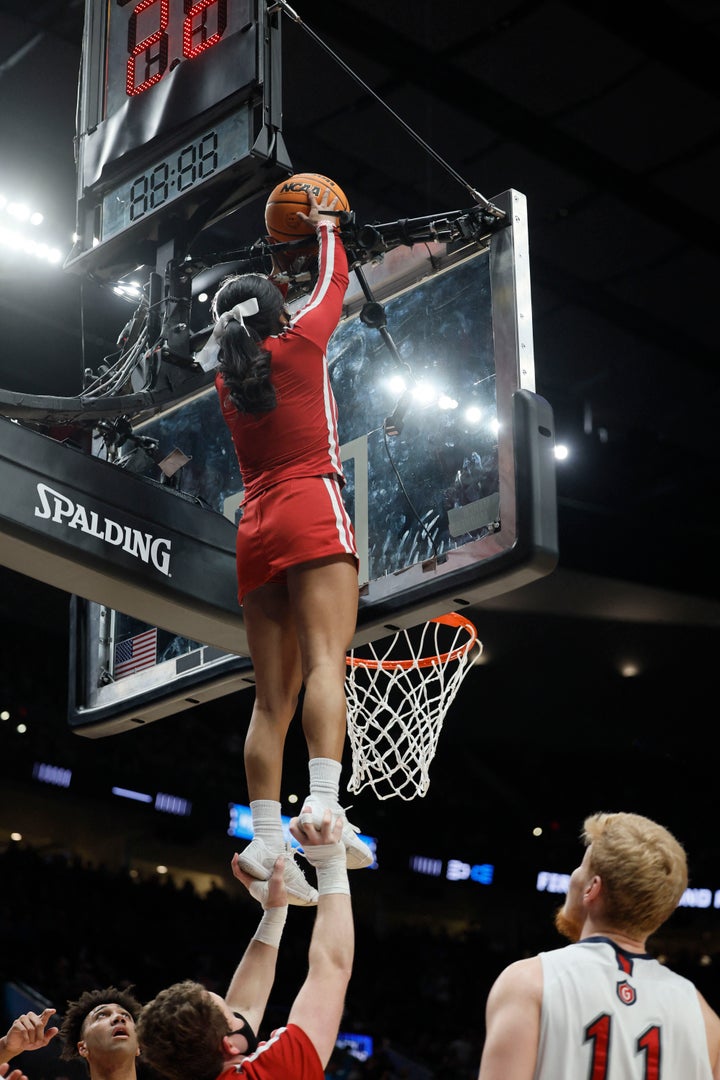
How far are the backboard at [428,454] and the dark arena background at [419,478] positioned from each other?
0.02 meters

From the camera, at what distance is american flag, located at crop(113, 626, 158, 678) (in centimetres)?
599

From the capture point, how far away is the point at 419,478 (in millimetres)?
5176

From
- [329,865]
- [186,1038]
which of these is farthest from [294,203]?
[186,1038]

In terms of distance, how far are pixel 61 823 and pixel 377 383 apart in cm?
1429

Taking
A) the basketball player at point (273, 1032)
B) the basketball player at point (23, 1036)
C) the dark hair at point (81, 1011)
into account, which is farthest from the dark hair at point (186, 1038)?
the dark hair at point (81, 1011)

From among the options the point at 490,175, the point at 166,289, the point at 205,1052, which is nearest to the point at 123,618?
the point at 166,289

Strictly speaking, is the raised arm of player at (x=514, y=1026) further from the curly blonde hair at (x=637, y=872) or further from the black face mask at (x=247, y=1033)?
the black face mask at (x=247, y=1033)

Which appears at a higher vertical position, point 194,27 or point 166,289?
point 194,27

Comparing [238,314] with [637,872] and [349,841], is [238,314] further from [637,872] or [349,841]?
[637,872]

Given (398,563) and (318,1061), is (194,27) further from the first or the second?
(318,1061)

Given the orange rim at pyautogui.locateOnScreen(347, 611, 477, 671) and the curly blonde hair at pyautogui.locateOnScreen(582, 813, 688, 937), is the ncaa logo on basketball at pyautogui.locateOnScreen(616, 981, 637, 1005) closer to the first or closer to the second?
the curly blonde hair at pyautogui.locateOnScreen(582, 813, 688, 937)

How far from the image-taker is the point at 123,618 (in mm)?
6168

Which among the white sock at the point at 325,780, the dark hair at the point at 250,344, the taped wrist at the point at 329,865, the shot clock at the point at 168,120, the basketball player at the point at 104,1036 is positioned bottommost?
the basketball player at the point at 104,1036

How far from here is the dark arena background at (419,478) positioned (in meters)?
5.07
